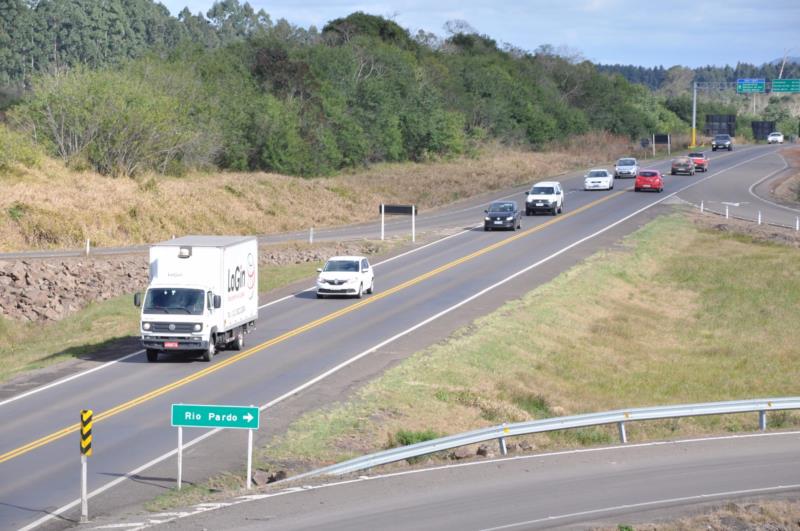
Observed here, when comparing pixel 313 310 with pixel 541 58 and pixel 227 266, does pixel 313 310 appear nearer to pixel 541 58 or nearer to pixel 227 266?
pixel 227 266

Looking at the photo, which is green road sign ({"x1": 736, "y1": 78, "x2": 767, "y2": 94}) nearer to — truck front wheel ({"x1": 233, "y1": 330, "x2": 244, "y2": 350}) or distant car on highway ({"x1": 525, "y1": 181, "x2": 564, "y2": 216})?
distant car on highway ({"x1": 525, "y1": 181, "x2": 564, "y2": 216})

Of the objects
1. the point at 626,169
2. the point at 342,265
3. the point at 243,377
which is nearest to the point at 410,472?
the point at 243,377

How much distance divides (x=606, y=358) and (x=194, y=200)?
35332 millimetres

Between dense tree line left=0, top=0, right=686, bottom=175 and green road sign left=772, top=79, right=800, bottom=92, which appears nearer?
dense tree line left=0, top=0, right=686, bottom=175

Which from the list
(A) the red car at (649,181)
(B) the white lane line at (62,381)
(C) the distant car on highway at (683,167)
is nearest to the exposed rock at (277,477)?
(B) the white lane line at (62,381)

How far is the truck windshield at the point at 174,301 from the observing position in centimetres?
3098

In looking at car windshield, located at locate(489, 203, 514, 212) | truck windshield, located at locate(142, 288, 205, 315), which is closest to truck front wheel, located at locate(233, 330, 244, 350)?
truck windshield, located at locate(142, 288, 205, 315)

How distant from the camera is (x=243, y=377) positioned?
2970cm

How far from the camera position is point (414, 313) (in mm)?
40188

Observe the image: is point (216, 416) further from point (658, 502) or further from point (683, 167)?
point (683, 167)

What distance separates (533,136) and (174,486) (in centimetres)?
11074

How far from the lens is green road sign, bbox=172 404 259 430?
754 inches

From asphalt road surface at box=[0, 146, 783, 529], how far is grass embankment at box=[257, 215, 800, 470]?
4.61ft

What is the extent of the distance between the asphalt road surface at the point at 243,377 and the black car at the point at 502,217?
1.34 m
